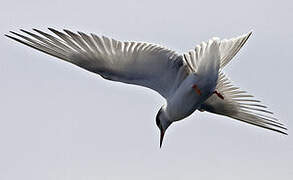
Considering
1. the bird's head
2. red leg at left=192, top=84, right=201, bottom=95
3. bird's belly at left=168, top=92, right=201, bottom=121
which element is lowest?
the bird's head

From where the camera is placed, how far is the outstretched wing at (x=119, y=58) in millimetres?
15914

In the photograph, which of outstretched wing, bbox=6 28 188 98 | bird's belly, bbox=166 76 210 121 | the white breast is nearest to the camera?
the white breast

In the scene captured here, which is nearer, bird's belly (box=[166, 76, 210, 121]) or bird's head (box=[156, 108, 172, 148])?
bird's belly (box=[166, 76, 210, 121])

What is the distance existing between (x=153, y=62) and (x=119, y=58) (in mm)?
665

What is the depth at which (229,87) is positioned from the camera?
57.7ft

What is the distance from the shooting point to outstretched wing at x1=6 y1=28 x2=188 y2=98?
15.9m

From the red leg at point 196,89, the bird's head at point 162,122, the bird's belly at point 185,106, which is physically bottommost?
the bird's head at point 162,122

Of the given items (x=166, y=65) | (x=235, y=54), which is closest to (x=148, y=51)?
(x=166, y=65)

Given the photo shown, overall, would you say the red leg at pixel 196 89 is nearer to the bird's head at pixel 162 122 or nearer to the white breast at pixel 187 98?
the white breast at pixel 187 98

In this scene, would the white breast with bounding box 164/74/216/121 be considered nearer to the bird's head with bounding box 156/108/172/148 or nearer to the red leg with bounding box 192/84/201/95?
the red leg with bounding box 192/84/201/95

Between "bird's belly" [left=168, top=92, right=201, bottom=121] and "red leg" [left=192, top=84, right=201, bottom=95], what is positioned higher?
"red leg" [left=192, top=84, right=201, bottom=95]

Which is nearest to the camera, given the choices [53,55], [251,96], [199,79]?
[199,79]

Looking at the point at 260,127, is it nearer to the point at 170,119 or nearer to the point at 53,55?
the point at 170,119

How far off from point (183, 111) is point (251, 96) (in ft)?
7.64
